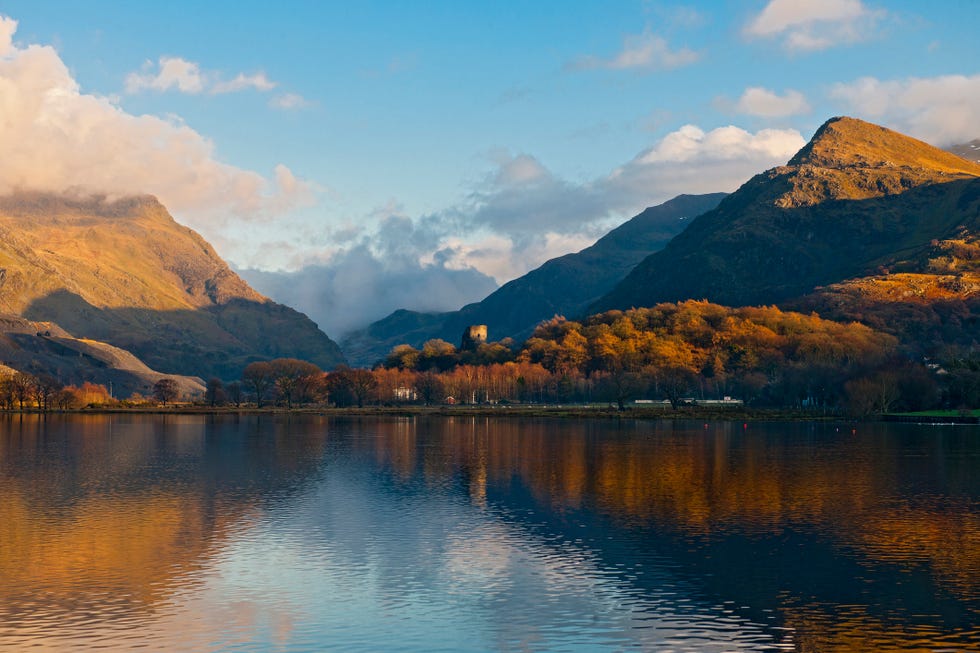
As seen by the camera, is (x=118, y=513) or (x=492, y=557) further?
(x=118, y=513)

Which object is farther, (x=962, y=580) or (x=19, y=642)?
(x=962, y=580)

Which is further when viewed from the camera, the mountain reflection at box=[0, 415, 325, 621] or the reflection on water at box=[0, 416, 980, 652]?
the mountain reflection at box=[0, 415, 325, 621]

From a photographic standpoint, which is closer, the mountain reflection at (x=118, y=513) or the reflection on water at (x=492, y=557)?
the reflection on water at (x=492, y=557)

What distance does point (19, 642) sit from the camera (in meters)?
39.7

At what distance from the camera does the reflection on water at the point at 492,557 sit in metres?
41.8

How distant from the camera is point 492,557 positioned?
5831 centimetres

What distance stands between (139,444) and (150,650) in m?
134

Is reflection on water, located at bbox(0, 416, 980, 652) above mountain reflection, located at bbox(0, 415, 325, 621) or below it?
below

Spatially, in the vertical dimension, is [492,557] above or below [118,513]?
below

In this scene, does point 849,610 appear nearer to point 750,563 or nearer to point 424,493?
point 750,563

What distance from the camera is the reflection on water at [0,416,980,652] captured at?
4184 centimetres

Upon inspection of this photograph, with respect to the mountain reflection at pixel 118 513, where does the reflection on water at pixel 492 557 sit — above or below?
below

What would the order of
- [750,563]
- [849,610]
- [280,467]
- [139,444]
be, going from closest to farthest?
[849,610], [750,563], [280,467], [139,444]

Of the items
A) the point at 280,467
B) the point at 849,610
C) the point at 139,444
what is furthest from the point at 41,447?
the point at 849,610
